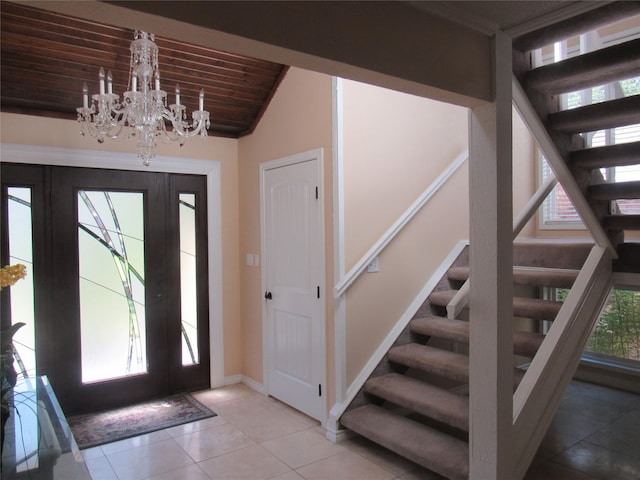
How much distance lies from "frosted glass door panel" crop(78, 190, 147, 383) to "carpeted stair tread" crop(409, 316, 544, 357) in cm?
228

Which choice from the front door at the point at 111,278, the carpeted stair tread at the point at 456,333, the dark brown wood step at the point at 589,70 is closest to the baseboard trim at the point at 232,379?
the front door at the point at 111,278

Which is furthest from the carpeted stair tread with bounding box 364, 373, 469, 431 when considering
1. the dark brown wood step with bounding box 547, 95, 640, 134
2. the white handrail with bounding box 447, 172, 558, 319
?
the dark brown wood step with bounding box 547, 95, 640, 134

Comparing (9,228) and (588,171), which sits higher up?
(588,171)

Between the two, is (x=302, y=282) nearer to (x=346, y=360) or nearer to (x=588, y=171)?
(x=346, y=360)

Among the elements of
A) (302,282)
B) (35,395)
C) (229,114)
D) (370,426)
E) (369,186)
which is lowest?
(370,426)

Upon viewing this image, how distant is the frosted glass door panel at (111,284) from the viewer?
3672 mm

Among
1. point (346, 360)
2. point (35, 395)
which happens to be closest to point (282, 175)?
point (346, 360)

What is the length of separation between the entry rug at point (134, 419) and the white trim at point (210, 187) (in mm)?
475

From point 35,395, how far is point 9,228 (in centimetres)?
137

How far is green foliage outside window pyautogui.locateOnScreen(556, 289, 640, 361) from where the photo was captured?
4.18 metres

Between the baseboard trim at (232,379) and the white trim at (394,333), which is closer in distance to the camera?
the white trim at (394,333)

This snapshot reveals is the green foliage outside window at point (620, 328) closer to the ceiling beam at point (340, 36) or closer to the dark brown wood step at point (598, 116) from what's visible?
the dark brown wood step at point (598, 116)

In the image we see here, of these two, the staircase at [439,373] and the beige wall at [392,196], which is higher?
the beige wall at [392,196]

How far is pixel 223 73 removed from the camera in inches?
143
